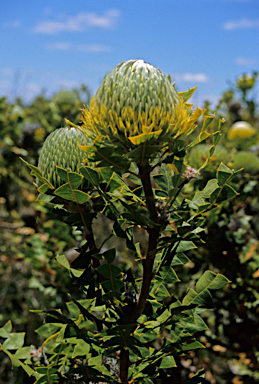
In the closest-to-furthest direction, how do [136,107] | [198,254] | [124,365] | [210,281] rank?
[136,107], [210,281], [124,365], [198,254]

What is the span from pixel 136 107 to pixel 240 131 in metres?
3.02

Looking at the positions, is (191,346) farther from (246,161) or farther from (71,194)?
(246,161)

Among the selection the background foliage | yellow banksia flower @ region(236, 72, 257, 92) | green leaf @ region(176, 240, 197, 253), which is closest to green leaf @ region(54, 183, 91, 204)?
green leaf @ region(176, 240, 197, 253)

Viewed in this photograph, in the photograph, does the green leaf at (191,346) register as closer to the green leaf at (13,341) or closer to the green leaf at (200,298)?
the green leaf at (200,298)

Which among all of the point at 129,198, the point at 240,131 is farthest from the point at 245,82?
the point at 129,198

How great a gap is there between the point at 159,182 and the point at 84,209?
206mm

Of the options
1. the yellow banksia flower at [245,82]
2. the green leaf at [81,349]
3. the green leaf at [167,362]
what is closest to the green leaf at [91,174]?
the green leaf at [81,349]

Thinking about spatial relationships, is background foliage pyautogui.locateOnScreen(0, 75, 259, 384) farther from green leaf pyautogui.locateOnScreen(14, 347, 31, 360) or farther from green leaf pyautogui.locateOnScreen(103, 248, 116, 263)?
green leaf pyautogui.locateOnScreen(103, 248, 116, 263)

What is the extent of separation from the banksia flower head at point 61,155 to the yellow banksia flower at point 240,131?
2.73 meters

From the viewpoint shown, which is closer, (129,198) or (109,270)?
(109,270)

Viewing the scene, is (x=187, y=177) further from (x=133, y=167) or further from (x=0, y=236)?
(x=0, y=236)

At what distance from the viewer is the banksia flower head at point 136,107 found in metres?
0.64

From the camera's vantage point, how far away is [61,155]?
2.61ft

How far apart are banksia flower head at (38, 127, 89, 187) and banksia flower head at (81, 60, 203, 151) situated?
12 centimetres
